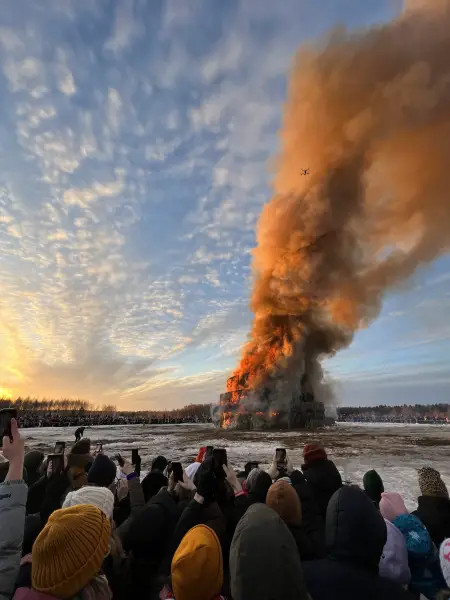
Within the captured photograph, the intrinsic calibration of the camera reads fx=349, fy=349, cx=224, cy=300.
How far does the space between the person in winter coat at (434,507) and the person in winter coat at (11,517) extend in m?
3.22

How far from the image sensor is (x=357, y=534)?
1779 millimetres

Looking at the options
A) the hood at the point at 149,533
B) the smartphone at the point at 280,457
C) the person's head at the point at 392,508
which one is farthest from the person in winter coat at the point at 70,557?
the smartphone at the point at 280,457

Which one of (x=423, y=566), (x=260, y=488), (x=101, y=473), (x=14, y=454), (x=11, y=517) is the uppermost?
(x=14, y=454)

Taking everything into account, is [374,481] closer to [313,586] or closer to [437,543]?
[437,543]

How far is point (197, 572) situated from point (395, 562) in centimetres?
174

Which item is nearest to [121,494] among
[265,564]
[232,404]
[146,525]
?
[146,525]

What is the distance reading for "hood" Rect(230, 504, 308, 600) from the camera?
1438 millimetres

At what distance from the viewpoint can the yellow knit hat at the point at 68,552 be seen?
1.51 m

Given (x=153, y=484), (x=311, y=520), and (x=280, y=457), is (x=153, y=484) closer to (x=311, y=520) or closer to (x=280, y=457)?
(x=280, y=457)

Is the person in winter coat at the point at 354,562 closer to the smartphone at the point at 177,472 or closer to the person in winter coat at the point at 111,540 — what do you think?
the person in winter coat at the point at 111,540

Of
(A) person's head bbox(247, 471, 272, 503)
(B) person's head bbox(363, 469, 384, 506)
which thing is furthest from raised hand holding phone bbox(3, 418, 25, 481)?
(B) person's head bbox(363, 469, 384, 506)

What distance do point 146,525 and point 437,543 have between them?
2.64 metres

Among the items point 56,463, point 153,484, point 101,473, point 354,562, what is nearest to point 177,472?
point 101,473

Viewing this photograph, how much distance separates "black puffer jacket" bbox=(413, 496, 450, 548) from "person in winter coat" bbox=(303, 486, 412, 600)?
1.75 metres
